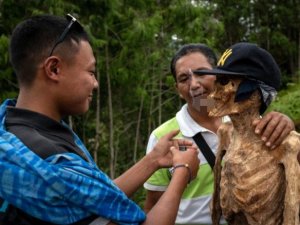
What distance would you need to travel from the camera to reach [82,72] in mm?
1833

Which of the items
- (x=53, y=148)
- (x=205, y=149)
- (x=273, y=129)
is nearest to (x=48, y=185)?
(x=53, y=148)

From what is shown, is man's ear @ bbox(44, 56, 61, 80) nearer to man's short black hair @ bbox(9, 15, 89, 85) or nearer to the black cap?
man's short black hair @ bbox(9, 15, 89, 85)

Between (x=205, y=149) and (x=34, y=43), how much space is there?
3.93 ft

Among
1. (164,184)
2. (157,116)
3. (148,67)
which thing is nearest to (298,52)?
(157,116)

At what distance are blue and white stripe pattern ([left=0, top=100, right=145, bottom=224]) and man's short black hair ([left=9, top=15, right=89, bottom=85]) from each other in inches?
10.1

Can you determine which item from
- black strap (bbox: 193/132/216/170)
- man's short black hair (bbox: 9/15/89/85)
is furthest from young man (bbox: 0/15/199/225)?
black strap (bbox: 193/132/216/170)

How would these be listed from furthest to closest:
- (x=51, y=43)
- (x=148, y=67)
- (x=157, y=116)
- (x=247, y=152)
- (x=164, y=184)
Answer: (x=157, y=116), (x=148, y=67), (x=164, y=184), (x=247, y=152), (x=51, y=43)

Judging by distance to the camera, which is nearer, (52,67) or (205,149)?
(52,67)

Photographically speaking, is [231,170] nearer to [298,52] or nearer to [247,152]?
[247,152]

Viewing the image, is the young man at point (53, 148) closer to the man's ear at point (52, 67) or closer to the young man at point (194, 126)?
the man's ear at point (52, 67)

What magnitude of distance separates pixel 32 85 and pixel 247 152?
3.15 feet

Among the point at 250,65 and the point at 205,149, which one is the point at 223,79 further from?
the point at 205,149

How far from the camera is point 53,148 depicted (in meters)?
1.62

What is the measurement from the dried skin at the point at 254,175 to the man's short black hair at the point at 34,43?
76 centimetres
